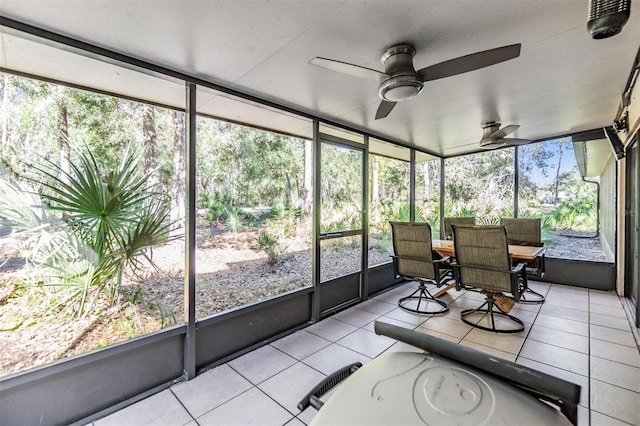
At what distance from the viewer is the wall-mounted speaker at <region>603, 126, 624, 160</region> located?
3.66 meters

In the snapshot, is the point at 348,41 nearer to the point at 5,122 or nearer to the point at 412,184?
the point at 5,122

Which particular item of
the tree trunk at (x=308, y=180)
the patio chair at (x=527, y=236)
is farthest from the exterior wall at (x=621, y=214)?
the tree trunk at (x=308, y=180)

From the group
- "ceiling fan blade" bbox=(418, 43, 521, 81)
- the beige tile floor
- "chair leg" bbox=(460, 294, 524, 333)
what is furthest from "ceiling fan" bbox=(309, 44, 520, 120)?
"chair leg" bbox=(460, 294, 524, 333)

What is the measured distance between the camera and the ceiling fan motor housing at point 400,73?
1.82m

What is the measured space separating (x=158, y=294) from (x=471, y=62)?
9.03ft

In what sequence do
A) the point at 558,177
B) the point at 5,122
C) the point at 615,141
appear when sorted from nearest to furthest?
the point at 5,122
the point at 615,141
the point at 558,177

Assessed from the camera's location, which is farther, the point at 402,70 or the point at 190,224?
the point at 190,224

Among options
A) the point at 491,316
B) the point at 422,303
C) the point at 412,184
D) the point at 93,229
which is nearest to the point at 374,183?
the point at 412,184

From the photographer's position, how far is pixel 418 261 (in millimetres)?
3445

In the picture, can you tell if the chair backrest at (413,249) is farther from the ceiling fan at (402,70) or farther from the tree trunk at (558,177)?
the tree trunk at (558,177)

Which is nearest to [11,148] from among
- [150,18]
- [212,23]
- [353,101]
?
[150,18]

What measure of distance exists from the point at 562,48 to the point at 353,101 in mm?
1589

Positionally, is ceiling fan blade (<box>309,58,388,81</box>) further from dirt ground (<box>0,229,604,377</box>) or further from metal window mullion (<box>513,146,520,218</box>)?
metal window mullion (<box>513,146,520,218</box>)

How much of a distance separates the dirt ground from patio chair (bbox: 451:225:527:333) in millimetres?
1419
